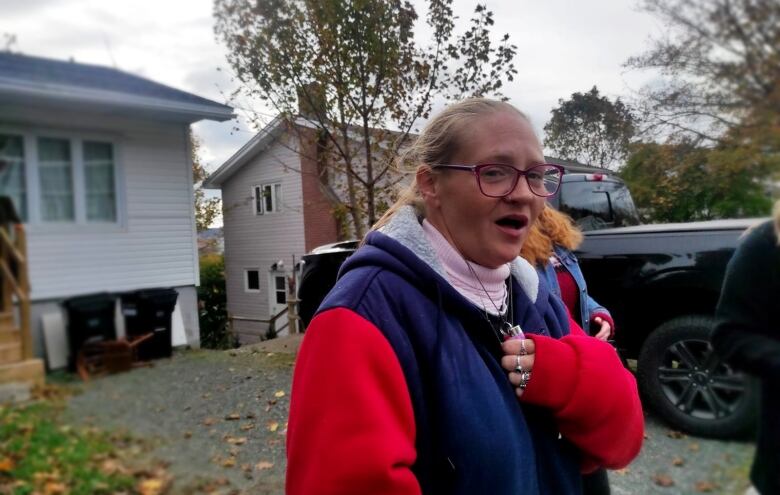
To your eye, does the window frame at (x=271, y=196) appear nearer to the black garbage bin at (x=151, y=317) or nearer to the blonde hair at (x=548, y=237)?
the black garbage bin at (x=151, y=317)

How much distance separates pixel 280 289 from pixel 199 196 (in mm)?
556

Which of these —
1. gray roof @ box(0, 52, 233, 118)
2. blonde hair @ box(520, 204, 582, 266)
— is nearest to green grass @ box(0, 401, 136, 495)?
gray roof @ box(0, 52, 233, 118)

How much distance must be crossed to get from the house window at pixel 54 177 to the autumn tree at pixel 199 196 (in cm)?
33

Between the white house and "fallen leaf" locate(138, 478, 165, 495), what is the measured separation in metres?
0.46

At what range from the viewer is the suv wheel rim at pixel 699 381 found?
4.20 ft

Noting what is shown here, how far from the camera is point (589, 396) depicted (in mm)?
1059

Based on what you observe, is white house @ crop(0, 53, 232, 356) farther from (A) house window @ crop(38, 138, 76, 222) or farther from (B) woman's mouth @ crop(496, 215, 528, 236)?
(B) woman's mouth @ crop(496, 215, 528, 236)

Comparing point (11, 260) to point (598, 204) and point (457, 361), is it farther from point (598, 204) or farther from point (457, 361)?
point (598, 204)

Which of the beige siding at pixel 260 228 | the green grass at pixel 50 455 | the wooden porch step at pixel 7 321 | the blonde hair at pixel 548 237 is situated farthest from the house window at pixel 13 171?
the blonde hair at pixel 548 237

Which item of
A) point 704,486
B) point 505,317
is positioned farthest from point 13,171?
point 704,486

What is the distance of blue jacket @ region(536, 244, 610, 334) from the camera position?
1683 mm

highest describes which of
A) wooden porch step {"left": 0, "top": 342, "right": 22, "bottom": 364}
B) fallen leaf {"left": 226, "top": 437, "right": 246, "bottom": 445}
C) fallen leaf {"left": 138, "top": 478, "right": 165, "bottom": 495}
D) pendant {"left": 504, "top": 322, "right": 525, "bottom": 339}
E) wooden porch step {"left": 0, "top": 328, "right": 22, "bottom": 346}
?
wooden porch step {"left": 0, "top": 328, "right": 22, "bottom": 346}

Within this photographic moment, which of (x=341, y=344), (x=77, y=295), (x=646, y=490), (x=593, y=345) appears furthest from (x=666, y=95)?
(x=77, y=295)

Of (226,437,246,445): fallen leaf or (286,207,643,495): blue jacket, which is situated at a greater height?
(286,207,643,495): blue jacket
